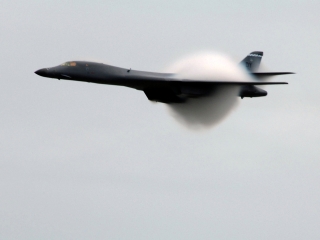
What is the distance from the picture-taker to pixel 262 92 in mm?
84562

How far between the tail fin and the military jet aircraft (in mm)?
3416

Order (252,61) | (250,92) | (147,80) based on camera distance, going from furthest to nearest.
→ (252,61), (250,92), (147,80)

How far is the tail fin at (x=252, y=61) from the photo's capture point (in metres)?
87.1

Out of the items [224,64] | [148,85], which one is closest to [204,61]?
[224,64]

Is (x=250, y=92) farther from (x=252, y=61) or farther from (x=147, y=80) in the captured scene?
(x=147, y=80)

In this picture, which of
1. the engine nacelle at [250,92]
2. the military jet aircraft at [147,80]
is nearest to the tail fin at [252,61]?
the engine nacelle at [250,92]

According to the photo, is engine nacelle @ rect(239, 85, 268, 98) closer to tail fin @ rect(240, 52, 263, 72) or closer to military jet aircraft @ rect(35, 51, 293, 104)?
military jet aircraft @ rect(35, 51, 293, 104)

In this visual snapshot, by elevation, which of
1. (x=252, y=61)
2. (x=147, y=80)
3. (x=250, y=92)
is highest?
(x=252, y=61)

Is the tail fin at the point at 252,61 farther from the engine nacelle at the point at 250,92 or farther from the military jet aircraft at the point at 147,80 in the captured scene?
the military jet aircraft at the point at 147,80

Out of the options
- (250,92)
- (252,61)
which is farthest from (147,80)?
(252,61)

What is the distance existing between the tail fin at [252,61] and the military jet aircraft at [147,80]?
3.42m

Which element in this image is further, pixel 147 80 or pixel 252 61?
pixel 252 61

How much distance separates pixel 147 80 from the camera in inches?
3135

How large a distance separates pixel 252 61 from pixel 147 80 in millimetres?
10917
